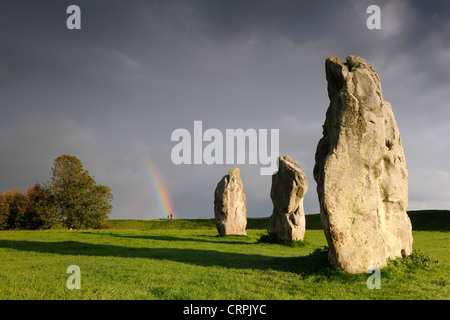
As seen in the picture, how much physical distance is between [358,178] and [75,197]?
147 feet

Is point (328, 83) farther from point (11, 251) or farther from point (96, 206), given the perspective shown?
point (96, 206)

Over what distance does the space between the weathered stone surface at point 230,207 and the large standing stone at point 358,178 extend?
736 inches

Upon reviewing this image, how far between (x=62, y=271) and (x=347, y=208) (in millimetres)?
10136

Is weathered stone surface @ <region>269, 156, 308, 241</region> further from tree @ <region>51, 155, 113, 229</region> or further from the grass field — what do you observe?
tree @ <region>51, 155, 113, 229</region>

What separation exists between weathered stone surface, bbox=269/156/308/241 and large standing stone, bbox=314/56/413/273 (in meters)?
9.65

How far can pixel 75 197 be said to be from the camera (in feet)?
153

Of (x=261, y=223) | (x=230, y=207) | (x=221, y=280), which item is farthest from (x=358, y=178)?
(x=261, y=223)

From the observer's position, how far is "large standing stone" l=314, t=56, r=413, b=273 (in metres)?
10.2

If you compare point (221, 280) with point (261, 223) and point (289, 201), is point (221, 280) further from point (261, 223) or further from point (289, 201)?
point (261, 223)

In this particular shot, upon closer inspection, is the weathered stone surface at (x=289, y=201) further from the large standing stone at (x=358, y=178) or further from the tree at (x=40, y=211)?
the tree at (x=40, y=211)

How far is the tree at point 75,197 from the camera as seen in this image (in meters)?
46.4

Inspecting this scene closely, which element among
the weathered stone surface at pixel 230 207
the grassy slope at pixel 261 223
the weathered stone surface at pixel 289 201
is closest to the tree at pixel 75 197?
the grassy slope at pixel 261 223

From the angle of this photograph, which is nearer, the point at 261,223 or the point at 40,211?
the point at 40,211
